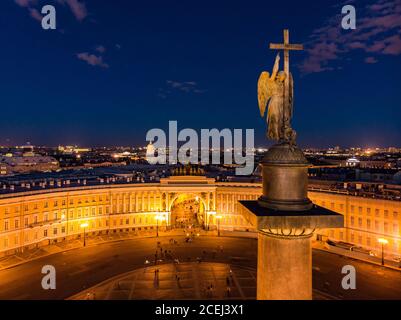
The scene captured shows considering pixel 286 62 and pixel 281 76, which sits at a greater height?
pixel 286 62

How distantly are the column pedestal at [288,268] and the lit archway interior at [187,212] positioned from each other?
5961cm

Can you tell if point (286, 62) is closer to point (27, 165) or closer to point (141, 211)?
point (141, 211)

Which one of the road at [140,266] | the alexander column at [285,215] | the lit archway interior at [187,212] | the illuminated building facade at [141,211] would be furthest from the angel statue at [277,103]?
the lit archway interior at [187,212]

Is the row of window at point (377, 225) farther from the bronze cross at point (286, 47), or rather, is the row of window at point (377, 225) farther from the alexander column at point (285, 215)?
the bronze cross at point (286, 47)

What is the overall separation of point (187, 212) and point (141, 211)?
68.1 feet

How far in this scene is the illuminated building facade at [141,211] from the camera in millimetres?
47312

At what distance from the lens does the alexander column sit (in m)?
8.89

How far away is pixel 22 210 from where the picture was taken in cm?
4916

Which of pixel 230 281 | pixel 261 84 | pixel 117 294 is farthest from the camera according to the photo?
pixel 230 281

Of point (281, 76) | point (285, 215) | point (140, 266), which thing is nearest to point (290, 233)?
point (285, 215)

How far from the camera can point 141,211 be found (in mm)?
65562
